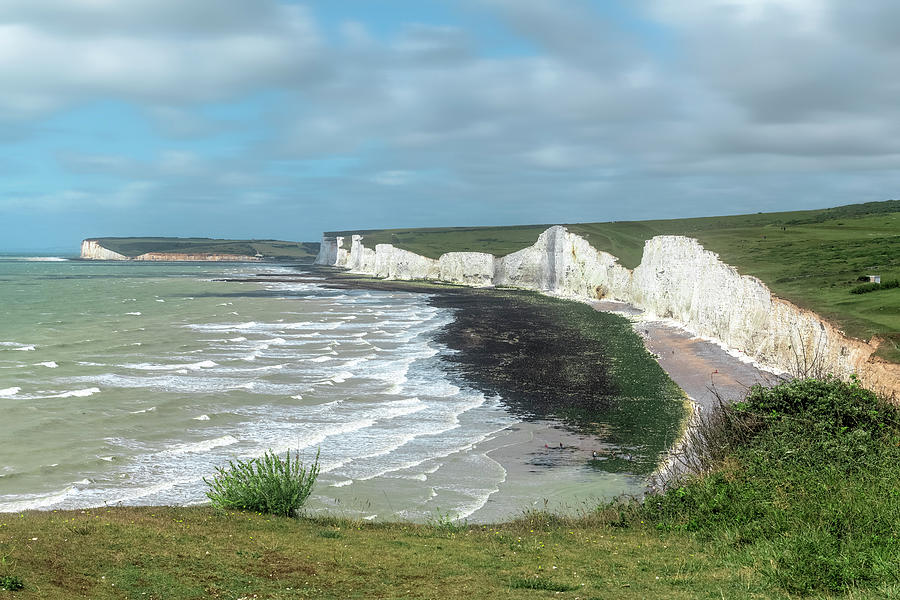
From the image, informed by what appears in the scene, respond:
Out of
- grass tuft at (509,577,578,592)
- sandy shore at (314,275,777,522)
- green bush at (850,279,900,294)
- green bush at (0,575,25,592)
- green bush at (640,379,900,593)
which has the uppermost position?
green bush at (850,279,900,294)

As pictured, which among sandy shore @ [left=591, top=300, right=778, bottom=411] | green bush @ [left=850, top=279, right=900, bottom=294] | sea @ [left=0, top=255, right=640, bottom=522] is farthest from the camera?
green bush @ [left=850, top=279, right=900, bottom=294]

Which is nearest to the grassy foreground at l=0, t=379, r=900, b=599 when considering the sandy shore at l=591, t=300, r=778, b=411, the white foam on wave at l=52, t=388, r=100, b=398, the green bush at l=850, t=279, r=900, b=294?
the sandy shore at l=591, t=300, r=778, b=411

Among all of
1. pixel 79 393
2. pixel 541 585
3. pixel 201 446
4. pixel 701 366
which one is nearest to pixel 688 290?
pixel 701 366

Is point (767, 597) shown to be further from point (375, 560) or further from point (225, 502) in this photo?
point (225, 502)

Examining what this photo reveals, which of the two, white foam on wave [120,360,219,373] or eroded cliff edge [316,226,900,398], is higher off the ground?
eroded cliff edge [316,226,900,398]

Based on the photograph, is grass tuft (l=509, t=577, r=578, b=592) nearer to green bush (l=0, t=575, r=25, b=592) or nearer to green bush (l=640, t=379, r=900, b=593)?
green bush (l=640, t=379, r=900, b=593)

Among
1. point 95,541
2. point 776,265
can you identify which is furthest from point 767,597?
point 776,265
